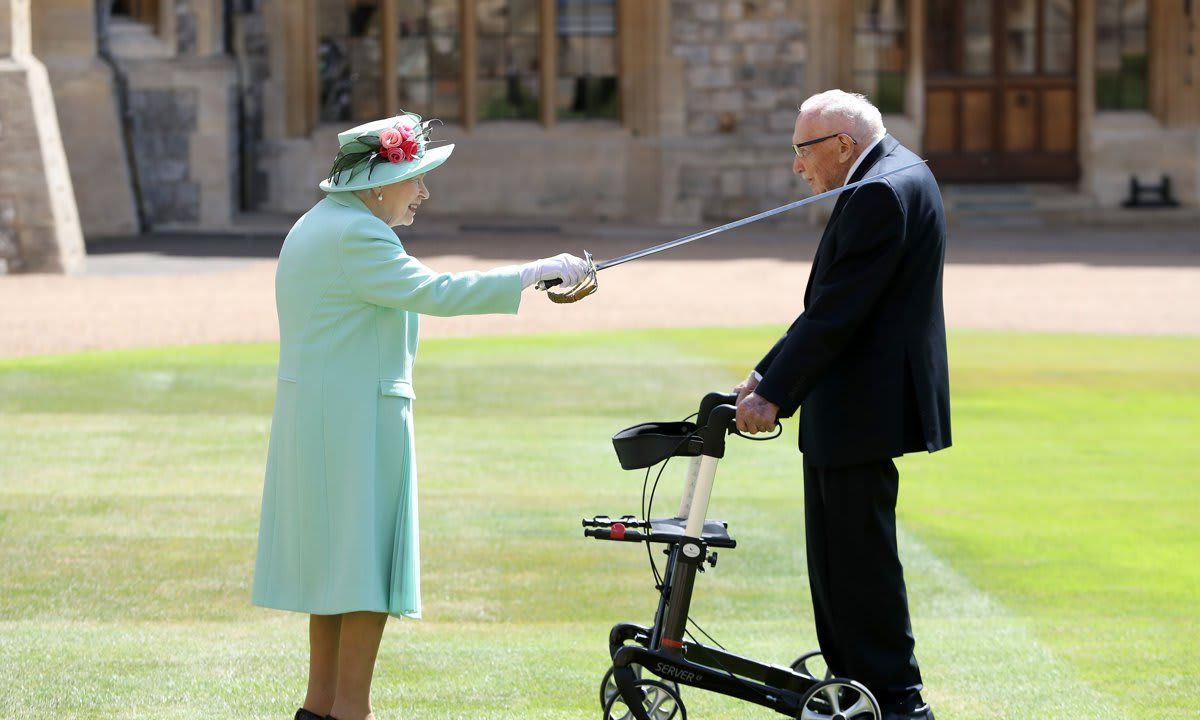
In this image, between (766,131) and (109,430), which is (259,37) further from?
(109,430)

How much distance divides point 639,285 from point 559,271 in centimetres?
1302

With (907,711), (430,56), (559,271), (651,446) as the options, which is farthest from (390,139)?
(430,56)

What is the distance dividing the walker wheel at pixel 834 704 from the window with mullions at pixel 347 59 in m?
20.7

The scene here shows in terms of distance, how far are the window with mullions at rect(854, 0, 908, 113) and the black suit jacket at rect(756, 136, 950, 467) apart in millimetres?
19810

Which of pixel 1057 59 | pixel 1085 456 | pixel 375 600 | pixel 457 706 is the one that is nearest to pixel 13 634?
pixel 457 706

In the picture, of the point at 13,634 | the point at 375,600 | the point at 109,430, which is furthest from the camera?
the point at 109,430

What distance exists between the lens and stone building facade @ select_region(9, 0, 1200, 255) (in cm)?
2292

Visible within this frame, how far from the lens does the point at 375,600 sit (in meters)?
4.11

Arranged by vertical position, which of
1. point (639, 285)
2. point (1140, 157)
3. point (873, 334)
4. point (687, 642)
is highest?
point (873, 334)

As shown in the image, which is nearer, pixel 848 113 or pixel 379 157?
pixel 379 157

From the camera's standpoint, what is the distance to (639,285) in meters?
17.1

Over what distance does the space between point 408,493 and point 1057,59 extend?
21.5 metres

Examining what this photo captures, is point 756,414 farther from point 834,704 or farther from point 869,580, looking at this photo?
point 834,704

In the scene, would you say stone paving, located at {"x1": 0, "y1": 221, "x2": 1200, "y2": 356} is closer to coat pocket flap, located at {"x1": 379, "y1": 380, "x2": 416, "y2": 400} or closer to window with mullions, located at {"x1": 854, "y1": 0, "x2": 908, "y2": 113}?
window with mullions, located at {"x1": 854, "y1": 0, "x2": 908, "y2": 113}
